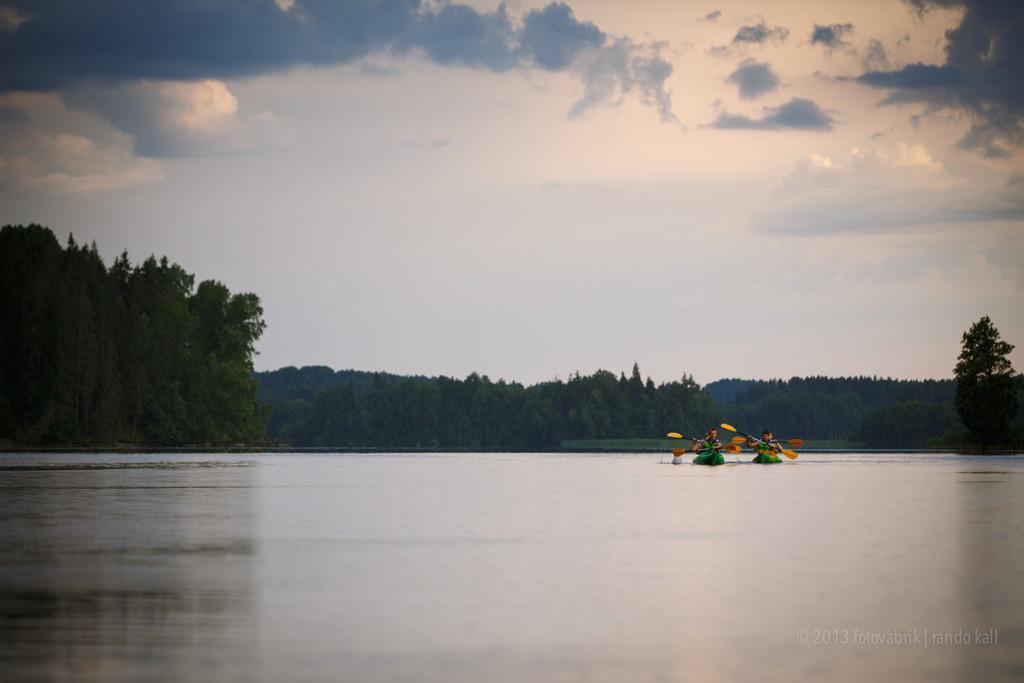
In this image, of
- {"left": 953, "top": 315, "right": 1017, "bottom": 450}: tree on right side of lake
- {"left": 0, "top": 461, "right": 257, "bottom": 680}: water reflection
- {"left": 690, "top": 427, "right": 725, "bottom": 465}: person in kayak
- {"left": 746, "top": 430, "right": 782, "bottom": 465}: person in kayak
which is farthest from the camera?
{"left": 953, "top": 315, "right": 1017, "bottom": 450}: tree on right side of lake

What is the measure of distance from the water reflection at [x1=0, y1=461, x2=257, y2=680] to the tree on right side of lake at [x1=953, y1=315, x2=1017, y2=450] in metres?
109

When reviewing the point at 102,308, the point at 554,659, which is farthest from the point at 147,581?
the point at 102,308

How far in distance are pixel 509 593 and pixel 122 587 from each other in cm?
628

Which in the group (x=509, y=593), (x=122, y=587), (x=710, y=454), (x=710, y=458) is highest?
(x=710, y=454)

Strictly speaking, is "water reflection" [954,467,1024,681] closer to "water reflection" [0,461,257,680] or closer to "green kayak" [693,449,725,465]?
"water reflection" [0,461,257,680]

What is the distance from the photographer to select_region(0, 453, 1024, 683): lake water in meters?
14.7

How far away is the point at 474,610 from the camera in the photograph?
60.6 feet

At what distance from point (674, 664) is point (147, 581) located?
1040cm

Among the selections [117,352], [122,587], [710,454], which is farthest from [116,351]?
[122,587]

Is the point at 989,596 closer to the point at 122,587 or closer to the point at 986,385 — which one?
the point at 122,587

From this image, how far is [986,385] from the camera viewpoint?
13275 centimetres

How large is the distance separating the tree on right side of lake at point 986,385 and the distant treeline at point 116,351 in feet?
281

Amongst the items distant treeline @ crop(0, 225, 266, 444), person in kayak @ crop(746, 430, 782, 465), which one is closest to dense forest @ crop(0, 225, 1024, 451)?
distant treeline @ crop(0, 225, 266, 444)

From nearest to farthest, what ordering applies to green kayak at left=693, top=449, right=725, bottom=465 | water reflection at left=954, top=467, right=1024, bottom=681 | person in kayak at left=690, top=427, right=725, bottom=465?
water reflection at left=954, top=467, right=1024, bottom=681, green kayak at left=693, top=449, right=725, bottom=465, person in kayak at left=690, top=427, right=725, bottom=465
